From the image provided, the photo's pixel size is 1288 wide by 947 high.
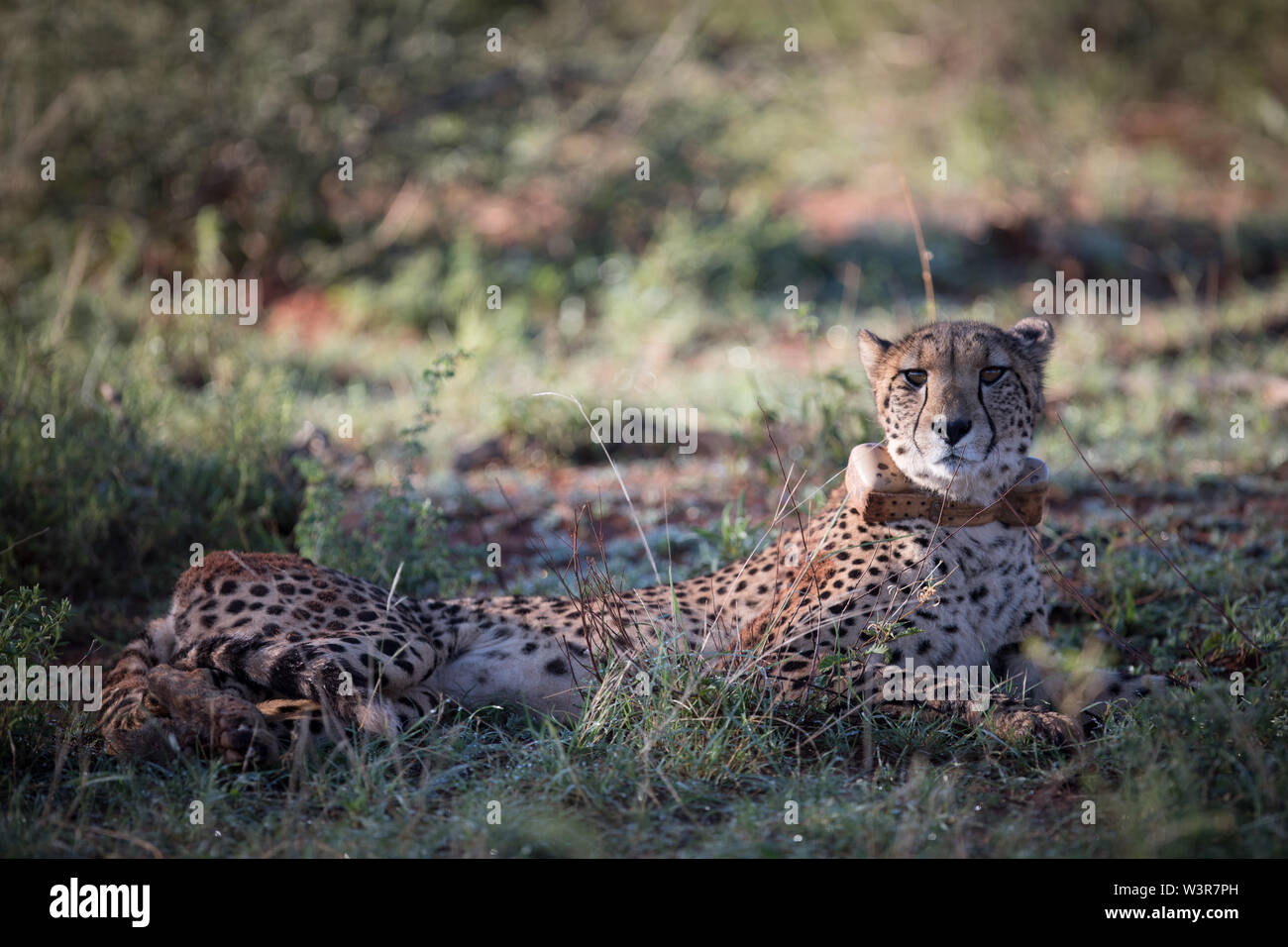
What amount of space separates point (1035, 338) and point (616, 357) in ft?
16.9

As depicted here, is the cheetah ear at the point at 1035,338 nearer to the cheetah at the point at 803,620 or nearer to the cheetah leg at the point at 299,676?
the cheetah at the point at 803,620

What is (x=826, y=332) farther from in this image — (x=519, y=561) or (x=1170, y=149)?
(x=1170, y=149)

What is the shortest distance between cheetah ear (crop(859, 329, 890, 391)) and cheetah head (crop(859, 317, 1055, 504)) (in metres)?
0.11

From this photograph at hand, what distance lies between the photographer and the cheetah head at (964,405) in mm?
3912

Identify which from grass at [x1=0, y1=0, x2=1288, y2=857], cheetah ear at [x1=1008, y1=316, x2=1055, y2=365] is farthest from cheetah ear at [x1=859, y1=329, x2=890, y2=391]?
grass at [x1=0, y1=0, x2=1288, y2=857]

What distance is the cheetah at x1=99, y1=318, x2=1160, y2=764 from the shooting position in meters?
3.75

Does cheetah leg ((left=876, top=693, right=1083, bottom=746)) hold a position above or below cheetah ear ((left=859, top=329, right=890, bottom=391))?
below

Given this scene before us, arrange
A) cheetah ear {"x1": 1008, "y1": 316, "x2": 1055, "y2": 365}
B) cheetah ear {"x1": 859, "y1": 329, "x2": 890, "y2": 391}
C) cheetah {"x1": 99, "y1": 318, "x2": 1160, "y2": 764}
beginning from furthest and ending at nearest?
1. cheetah ear {"x1": 859, "y1": 329, "x2": 890, "y2": 391}
2. cheetah ear {"x1": 1008, "y1": 316, "x2": 1055, "y2": 365}
3. cheetah {"x1": 99, "y1": 318, "x2": 1160, "y2": 764}

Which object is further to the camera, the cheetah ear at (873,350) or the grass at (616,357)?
the cheetah ear at (873,350)

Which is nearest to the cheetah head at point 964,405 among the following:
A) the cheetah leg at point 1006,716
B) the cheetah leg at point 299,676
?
the cheetah leg at point 1006,716

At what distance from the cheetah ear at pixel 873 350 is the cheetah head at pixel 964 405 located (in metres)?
0.11

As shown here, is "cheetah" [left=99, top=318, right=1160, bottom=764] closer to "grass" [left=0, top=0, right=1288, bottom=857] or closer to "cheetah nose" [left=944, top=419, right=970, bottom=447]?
"cheetah nose" [left=944, top=419, right=970, bottom=447]
